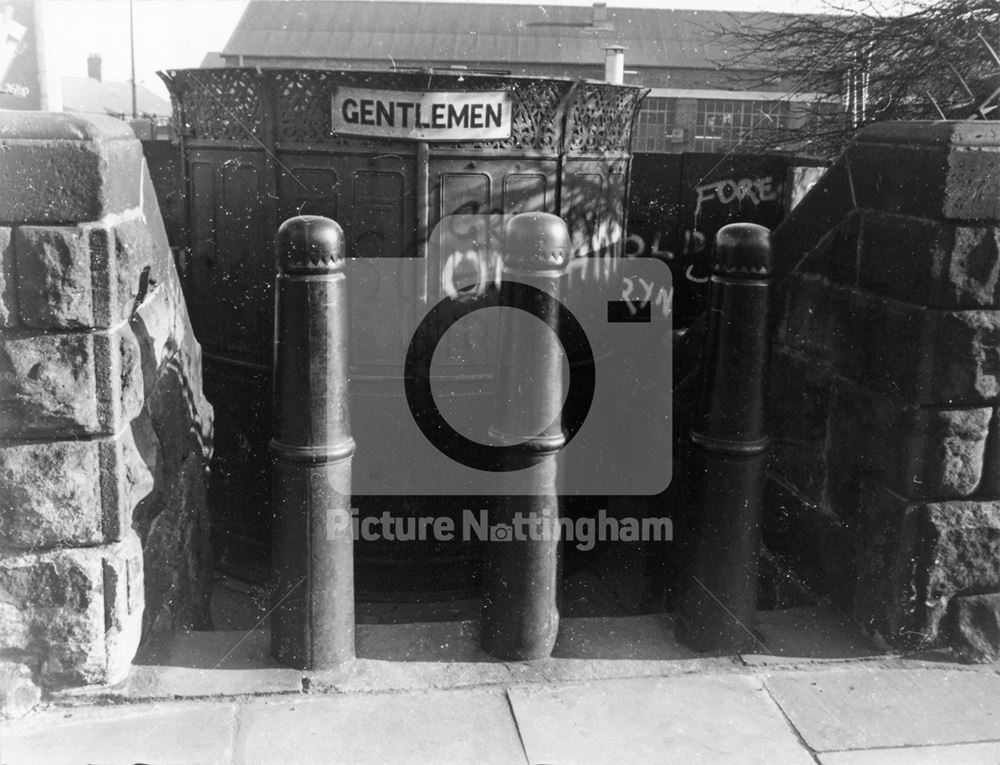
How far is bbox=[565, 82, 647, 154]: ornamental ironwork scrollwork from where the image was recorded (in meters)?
5.16

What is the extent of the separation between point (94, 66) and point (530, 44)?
24.3m

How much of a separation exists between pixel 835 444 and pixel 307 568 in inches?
79.7

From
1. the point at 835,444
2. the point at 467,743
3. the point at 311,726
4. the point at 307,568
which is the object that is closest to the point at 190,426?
the point at 307,568

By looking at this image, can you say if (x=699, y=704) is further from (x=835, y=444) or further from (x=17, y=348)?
(x=17, y=348)

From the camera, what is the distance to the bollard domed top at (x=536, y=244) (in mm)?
3090

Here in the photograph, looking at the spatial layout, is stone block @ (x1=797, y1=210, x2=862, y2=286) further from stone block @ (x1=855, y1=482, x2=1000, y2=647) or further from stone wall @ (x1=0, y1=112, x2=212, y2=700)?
stone wall @ (x1=0, y1=112, x2=212, y2=700)

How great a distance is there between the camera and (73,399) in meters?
2.78

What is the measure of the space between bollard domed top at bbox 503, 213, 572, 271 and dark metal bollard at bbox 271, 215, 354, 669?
1.83 ft

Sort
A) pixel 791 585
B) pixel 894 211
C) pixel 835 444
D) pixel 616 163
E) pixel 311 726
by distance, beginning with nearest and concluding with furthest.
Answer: pixel 311 726 → pixel 894 211 → pixel 835 444 → pixel 791 585 → pixel 616 163

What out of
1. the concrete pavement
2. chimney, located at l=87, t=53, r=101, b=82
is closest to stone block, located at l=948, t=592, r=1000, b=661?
the concrete pavement

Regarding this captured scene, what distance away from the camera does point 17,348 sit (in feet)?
8.96

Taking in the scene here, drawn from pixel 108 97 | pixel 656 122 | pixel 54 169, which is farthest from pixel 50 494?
pixel 108 97

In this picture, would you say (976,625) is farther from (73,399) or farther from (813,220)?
(73,399)

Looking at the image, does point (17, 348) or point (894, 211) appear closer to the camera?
point (17, 348)
